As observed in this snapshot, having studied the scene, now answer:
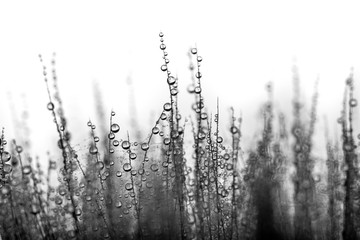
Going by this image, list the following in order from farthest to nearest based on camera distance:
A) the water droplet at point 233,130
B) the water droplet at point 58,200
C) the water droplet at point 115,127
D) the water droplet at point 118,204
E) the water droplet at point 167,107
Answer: the water droplet at point 58,200
the water droplet at point 118,204
the water droplet at point 233,130
the water droplet at point 115,127
the water droplet at point 167,107

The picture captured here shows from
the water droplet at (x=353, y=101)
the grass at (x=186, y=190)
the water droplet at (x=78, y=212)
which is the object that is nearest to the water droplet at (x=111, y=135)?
the grass at (x=186, y=190)

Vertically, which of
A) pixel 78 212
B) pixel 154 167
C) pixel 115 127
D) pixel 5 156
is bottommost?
pixel 78 212

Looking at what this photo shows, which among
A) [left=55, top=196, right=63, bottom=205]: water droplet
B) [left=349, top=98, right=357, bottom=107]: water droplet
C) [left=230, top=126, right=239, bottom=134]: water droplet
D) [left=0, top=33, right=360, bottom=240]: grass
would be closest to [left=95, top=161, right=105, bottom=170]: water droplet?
[left=0, top=33, right=360, bottom=240]: grass

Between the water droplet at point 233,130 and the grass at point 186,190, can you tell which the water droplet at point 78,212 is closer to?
the grass at point 186,190

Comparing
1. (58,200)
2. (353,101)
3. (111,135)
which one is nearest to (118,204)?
(58,200)

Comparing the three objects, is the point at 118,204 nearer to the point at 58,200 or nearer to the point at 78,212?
the point at 78,212

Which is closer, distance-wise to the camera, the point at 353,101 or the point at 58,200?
the point at 353,101

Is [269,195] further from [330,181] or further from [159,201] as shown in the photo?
[159,201]

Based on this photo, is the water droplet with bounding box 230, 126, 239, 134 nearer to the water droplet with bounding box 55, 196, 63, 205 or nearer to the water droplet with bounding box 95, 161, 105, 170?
the water droplet with bounding box 95, 161, 105, 170
